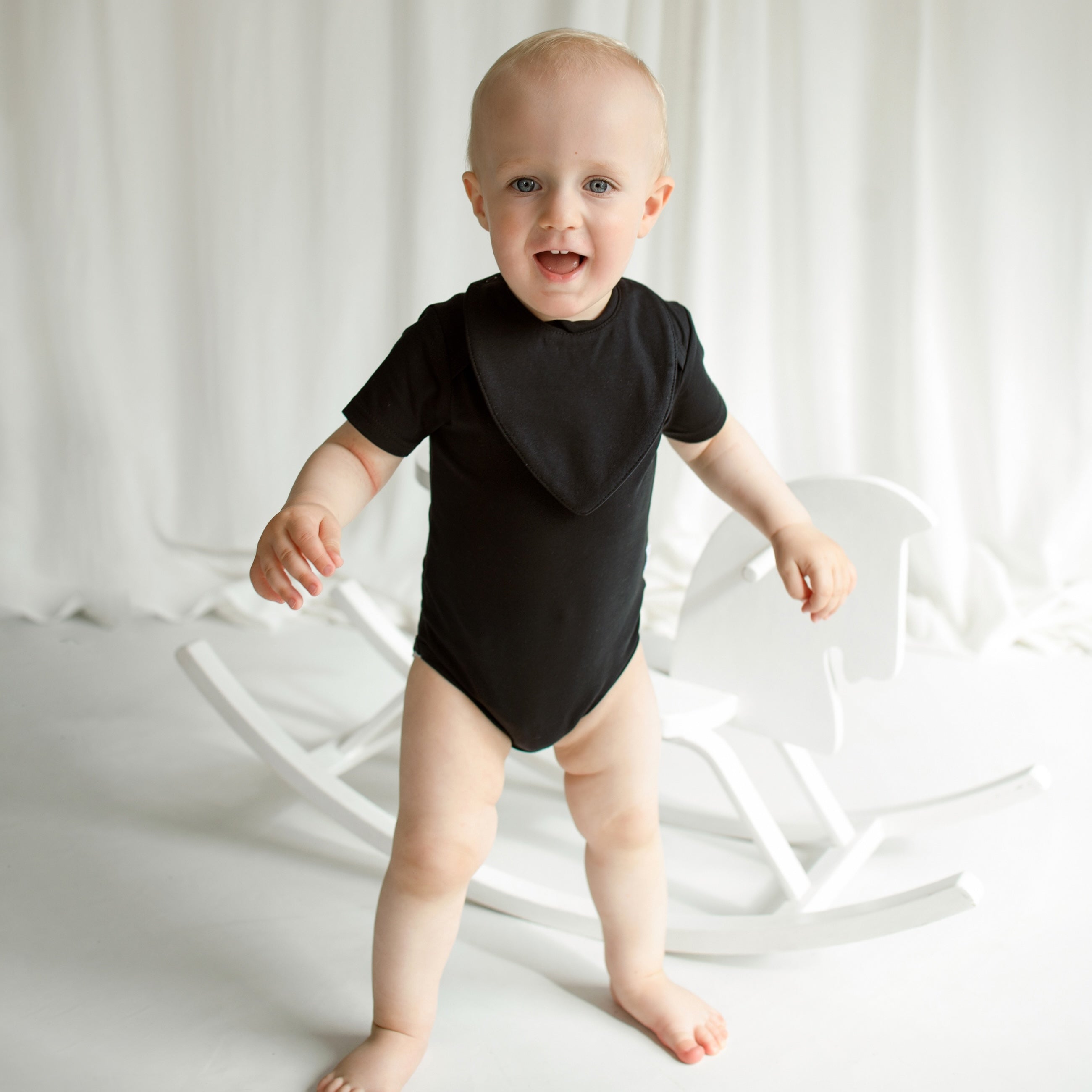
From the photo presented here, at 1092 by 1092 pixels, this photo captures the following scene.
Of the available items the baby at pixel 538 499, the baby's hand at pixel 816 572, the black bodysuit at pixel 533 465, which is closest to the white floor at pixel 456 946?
the baby at pixel 538 499

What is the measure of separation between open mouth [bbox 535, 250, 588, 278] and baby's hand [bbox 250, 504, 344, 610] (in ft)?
0.82

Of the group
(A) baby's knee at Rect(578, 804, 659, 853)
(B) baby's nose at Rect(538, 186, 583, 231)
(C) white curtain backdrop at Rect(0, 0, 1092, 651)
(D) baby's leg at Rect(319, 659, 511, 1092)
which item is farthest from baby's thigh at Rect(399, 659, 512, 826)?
(C) white curtain backdrop at Rect(0, 0, 1092, 651)

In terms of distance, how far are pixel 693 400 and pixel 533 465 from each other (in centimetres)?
17

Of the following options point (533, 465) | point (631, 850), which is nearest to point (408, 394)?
point (533, 465)

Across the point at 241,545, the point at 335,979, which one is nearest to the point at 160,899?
the point at 335,979

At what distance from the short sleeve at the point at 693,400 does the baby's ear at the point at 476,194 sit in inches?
7.4

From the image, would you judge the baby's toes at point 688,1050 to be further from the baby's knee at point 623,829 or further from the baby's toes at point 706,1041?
the baby's knee at point 623,829

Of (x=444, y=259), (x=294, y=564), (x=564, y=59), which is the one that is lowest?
(x=444, y=259)

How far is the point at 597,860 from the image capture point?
3.41 ft

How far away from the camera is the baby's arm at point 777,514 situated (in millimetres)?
941

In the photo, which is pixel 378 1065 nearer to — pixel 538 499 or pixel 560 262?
pixel 538 499

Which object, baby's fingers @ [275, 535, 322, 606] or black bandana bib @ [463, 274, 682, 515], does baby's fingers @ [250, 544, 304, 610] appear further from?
black bandana bib @ [463, 274, 682, 515]

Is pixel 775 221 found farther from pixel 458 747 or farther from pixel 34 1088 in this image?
pixel 34 1088

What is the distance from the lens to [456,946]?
1.20 meters
